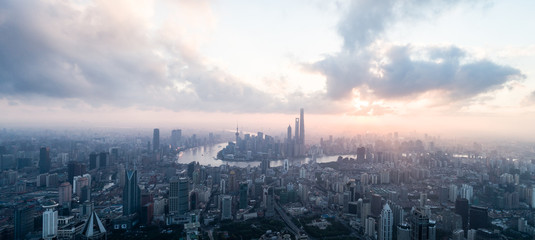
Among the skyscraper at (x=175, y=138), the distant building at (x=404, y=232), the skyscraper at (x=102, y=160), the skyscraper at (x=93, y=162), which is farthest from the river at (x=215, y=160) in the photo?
the distant building at (x=404, y=232)

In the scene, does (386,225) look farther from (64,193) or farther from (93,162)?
(93,162)

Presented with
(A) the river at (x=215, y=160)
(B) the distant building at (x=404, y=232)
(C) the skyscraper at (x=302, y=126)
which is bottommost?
(A) the river at (x=215, y=160)

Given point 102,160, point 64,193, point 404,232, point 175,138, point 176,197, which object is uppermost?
point 175,138

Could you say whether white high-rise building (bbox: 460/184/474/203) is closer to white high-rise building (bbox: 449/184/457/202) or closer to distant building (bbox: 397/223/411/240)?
white high-rise building (bbox: 449/184/457/202)

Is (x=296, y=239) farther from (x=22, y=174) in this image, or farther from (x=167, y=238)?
(x=22, y=174)

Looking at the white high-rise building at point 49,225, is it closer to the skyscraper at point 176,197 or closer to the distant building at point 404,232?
the skyscraper at point 176,197

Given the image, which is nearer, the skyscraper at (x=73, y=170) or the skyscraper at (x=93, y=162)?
the skyscraper at (x=73, y=170)

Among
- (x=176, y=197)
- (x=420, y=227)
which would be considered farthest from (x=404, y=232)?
(x=176, y=197)

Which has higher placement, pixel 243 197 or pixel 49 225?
pixel 49 225
